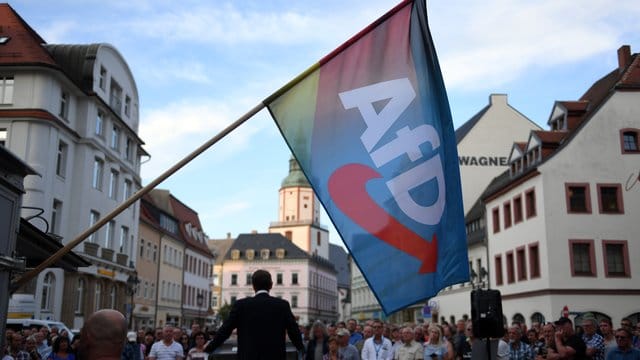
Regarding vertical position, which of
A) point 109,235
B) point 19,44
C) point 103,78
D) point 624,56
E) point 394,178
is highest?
point 624,56

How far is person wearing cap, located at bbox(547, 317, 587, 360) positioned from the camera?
10452 mm

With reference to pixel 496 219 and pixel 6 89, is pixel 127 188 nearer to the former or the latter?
pixel 6 89

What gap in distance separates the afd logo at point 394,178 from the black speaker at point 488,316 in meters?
4.26

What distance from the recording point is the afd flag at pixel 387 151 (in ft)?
24.0

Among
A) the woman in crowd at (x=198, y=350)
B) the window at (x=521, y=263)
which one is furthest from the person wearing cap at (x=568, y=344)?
the window at (x=521, y=263)

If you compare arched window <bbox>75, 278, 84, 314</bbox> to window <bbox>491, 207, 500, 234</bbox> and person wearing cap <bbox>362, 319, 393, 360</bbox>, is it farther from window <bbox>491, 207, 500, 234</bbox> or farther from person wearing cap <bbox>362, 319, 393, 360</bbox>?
person wearing cap <bbox>362, 319, 393, 360</bbox>

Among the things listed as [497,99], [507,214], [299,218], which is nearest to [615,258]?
[507,214]

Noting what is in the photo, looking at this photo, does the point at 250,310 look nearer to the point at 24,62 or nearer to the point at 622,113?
the point at 24,62

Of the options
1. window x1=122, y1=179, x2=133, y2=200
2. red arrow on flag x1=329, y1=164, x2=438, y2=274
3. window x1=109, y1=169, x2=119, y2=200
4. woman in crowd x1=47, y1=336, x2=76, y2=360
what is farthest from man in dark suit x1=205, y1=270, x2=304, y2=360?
window x1=122, y1=179, x2=133, y2=200

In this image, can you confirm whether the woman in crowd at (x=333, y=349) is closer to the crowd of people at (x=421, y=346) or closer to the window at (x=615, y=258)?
the crowd of people at (x=421, y=346)

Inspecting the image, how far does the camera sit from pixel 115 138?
42.7 m

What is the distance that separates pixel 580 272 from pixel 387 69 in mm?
30782

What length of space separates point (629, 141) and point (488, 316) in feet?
95.6

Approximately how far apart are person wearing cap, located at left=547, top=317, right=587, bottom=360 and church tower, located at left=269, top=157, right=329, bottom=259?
117556 mm
